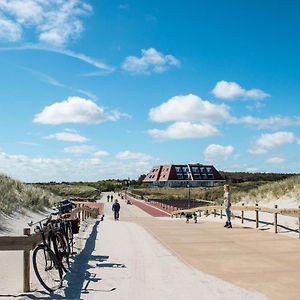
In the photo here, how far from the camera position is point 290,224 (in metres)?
18.7

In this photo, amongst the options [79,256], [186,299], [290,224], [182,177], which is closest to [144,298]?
[186,299]

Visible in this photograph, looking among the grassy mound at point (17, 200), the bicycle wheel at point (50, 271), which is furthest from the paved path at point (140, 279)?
the grassy mound at point (17, 200)

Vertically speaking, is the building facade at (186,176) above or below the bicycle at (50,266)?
above

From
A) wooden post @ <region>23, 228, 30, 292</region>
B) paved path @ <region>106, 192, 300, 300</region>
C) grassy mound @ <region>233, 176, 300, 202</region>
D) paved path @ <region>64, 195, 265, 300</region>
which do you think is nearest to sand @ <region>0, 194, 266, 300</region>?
paved path @ <region>64, 195, 265, 300</region>

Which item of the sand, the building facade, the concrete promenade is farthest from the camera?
the building facade

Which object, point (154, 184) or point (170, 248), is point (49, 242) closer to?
point (170, 248)

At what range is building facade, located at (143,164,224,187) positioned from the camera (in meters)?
140

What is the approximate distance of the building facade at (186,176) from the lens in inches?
5502

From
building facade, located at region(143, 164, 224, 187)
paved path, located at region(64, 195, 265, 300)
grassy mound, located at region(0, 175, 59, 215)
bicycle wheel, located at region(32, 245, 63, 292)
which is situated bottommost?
paved path, located at region(64, 195, 265, 300)

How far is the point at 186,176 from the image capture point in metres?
140

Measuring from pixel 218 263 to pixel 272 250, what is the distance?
8.81ft

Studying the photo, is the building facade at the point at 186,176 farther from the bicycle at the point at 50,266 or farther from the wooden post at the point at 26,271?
the wooden post at the point at 26,271

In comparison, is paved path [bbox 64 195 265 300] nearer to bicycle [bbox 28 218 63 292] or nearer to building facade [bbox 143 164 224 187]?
bicycle [bbox 28 218 63 292]

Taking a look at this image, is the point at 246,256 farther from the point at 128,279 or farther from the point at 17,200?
the point at 17,200
